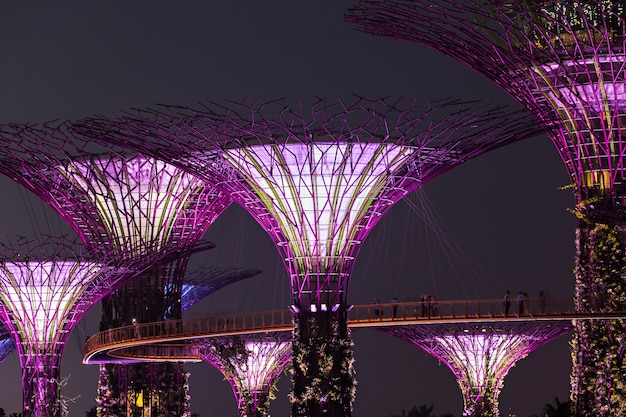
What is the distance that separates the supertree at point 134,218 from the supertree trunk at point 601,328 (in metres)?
24.5

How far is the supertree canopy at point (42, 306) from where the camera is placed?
A: 76438 millimetres

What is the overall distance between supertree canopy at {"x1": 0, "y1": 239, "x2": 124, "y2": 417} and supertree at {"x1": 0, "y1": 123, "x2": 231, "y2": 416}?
213 cm

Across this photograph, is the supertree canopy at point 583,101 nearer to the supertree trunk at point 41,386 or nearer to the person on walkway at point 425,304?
the person on walkway at point 425,304

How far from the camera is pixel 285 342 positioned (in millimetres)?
92312

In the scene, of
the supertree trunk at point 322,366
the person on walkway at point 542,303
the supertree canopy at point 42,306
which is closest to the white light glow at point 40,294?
the supertree canopy at point 42,306

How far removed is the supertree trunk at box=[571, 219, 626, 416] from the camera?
183 ft

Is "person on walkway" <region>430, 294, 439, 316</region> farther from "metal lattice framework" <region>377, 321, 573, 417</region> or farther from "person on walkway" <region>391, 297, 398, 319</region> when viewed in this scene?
"metal lattice framework" <region>377, 321, 573, 417</region>

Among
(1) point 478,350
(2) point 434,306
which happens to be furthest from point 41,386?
(1) point 478,350

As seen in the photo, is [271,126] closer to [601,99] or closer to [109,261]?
[601,99]

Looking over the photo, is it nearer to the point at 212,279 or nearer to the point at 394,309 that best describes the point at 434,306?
the point at 394,309

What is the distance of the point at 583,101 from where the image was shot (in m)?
57.1

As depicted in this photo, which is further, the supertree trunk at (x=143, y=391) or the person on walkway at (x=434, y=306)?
the supertree trunk at (x=143, y=391)

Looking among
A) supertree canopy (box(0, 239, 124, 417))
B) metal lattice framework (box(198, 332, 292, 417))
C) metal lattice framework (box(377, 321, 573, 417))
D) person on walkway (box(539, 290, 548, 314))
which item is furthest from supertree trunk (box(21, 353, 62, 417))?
person on walkway (box(539, 290, 548, 314))

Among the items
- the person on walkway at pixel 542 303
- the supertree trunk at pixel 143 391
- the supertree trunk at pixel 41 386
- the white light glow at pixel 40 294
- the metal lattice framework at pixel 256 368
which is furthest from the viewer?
the metal lattice framework at pixel 256 368
